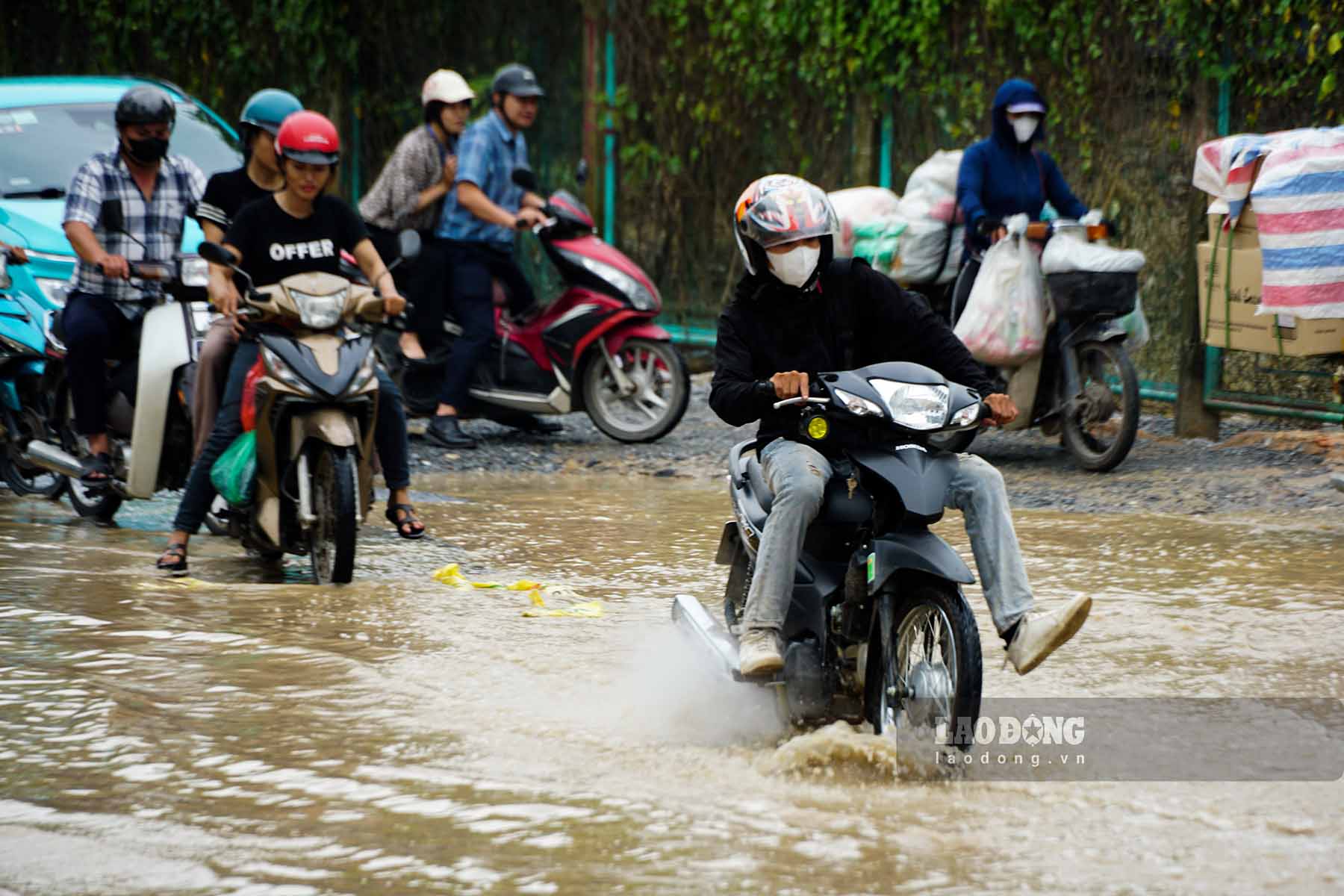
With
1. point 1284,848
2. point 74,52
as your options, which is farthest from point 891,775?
point 74,52

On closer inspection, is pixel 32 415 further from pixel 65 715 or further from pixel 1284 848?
pixel 1284 848

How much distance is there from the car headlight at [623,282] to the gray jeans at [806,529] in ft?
19.6

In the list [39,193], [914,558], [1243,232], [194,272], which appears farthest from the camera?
[39,193]

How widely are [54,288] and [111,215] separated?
1120 millimetres

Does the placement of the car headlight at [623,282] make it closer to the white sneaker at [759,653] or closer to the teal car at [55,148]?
the teal car at [55,148]

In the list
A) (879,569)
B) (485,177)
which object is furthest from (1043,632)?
(485,177)

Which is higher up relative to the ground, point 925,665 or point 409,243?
point 409,243

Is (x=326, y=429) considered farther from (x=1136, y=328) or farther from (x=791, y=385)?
(x=1136, y=328)

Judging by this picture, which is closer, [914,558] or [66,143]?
[914,558]

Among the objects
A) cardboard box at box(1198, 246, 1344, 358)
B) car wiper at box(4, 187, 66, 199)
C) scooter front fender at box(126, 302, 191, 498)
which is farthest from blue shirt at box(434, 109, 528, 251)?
cardboard box at box(1198, 246, 1344, 358)

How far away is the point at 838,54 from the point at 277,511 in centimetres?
703

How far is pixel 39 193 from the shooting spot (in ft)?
31.8

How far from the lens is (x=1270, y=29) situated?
1023cm

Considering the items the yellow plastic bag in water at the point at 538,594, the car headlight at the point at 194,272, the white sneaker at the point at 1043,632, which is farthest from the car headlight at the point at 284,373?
the white sneaker at the point at 1043,632
